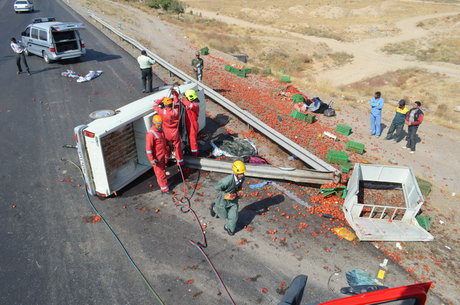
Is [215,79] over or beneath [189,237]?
Result: over

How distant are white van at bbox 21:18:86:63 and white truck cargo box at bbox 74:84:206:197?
978cm

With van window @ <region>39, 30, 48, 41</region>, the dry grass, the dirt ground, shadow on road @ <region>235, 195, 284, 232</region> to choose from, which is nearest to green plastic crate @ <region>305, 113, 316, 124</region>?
the dirt ground

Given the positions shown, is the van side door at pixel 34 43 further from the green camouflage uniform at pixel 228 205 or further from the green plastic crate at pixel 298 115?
the green camouflage uniform at pixel 228 205

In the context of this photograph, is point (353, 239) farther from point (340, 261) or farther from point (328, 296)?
point (328, 296)

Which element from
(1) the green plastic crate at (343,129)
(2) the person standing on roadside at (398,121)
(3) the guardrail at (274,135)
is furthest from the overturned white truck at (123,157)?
(2) the person standing on roadside at (398,121)

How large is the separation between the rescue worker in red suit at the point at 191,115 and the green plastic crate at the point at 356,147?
569cm

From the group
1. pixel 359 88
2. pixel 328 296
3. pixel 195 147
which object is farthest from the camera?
pixel 359 88

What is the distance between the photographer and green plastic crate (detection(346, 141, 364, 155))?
1101 centimetres

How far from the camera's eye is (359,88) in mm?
25125

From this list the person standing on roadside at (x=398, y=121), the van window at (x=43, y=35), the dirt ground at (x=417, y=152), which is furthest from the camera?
the van window at (x=43, y=35)

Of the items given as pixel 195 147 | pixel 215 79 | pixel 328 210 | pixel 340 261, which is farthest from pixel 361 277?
pixel 215 79

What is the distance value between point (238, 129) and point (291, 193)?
3962 mm

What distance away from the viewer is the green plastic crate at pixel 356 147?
11.0 meters

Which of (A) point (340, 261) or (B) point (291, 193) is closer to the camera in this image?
(A) point (340, 261)
